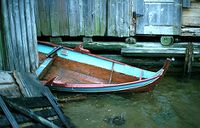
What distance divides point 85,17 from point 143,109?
11.1 feet

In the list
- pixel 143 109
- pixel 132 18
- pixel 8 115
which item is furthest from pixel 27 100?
pixel 132 18

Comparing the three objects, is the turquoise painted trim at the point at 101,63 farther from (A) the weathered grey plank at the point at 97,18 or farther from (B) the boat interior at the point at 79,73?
(A) the weathered grey plank at the point at 97,18

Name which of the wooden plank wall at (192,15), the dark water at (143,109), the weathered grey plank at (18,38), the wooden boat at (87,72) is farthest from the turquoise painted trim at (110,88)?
the wooden plank wall at (192,15)

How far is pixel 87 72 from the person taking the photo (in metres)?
8.73

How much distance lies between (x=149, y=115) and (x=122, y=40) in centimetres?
327

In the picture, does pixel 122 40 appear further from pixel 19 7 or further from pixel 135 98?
pixel 19 7

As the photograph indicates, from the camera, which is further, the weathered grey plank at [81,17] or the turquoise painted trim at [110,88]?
the weathered grey plank at [81,17]

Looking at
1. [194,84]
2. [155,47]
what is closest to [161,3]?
[155,47]

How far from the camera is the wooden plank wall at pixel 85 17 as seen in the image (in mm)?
9391

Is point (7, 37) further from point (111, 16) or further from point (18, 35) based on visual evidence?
point (111, 16)

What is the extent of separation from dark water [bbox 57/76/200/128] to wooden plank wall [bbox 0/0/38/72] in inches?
72.4

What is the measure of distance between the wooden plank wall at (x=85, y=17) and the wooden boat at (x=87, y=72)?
0.90 meters

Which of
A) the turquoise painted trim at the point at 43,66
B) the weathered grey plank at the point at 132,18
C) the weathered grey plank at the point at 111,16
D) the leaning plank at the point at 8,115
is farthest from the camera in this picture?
the weathered grey plank at the point at 132,18

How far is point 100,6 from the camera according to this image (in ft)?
30.8
